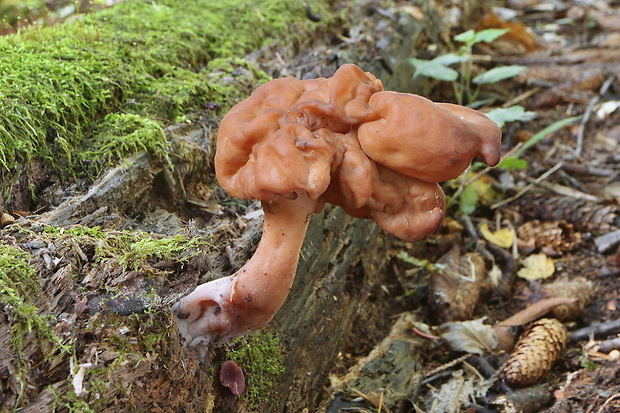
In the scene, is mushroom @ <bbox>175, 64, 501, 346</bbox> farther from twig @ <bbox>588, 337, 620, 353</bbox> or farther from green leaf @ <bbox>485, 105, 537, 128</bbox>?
green leaf @ <bbox>485, 105, 537, 128</bbox>

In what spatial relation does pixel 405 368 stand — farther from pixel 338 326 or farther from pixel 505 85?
pixel 505 85

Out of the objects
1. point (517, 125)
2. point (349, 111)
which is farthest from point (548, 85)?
point (349, 111)

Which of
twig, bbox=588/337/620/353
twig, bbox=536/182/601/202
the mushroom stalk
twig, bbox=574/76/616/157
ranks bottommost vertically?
twig, bbox=574/76/616/157

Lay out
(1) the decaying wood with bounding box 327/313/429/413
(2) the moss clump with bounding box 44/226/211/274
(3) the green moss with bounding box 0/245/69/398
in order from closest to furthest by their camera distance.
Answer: (3) the green moss with bounding box 0/245/69/398 < (2) the moss clump with bounding box 44/226/211/274 < (1) the decaying wood with bounding box 327/313/429/413

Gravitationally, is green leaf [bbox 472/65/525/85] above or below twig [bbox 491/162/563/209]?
above

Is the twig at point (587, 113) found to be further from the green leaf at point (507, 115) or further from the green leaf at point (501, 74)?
the green leaf at point (507, 115)

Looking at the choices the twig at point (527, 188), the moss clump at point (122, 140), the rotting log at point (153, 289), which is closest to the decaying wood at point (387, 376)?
the rotting log at point (153, 289)

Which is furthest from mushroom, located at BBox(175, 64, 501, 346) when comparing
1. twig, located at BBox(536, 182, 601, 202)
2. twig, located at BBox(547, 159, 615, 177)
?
twig, located at BBox(547, 159, 615, 177)
